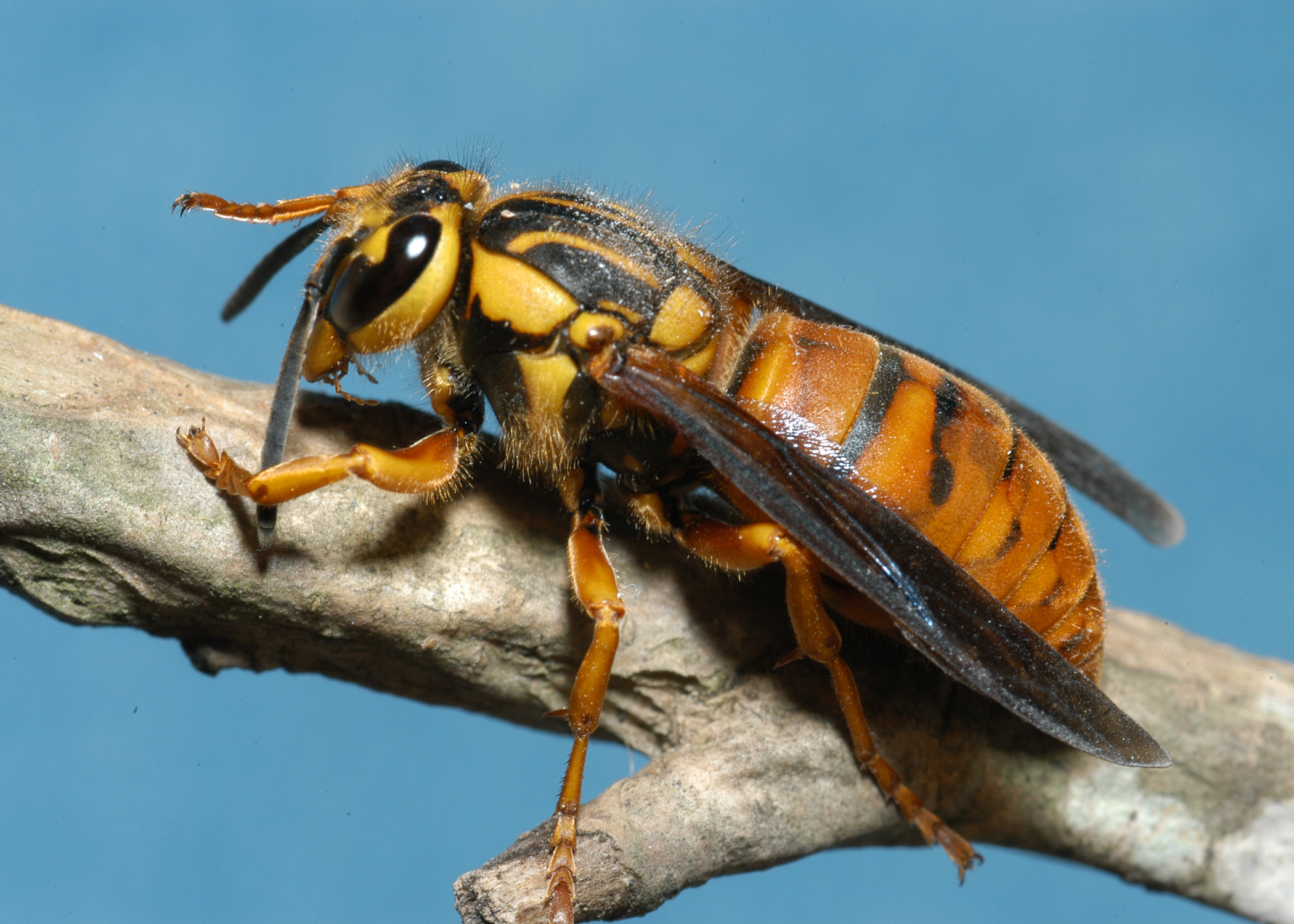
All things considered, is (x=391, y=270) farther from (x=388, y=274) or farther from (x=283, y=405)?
(x=283, y=405)

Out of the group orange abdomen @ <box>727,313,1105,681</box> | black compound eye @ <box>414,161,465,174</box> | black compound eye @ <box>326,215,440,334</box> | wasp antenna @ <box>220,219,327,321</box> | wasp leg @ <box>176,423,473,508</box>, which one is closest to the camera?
wasp leg @ <box>176,423,473,508</box>

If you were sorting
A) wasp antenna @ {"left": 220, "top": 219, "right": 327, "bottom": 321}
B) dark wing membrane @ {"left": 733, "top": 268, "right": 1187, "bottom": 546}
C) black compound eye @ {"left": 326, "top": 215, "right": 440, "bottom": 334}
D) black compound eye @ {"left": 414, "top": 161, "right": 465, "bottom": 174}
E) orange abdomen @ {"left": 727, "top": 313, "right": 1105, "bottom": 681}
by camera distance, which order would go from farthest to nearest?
1. dark wing membrane @ {"left": 733, "top": 268, "right": 1187, "bottom": 546}
2. wasp antenna @ {"left": 220, "top": 219, "right": 327, "bottom": 321}
3. black compound eye @ {"left": 414, "top": 161, "right": 465, "bottom": 174}
4. orange abdomen @ {"left": 727, "top": 313, "right": 1105, "bottom": 681}
5. black compound eye @ {"left": 326, "top": 215, "right": 440, "bottom": 334}

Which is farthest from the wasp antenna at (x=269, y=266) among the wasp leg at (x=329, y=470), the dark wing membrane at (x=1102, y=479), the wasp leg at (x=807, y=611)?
the dark wing membrane at (x=1102, y=479)

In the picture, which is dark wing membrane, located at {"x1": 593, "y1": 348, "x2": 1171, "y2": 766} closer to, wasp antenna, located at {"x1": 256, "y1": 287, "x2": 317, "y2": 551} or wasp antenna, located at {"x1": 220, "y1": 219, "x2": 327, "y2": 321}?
wasp antenna, located at {"x1": 256, "y1": 287, "x2": 317, "y2": 551}

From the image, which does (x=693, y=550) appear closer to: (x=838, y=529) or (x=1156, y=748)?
(x=838, y=529)

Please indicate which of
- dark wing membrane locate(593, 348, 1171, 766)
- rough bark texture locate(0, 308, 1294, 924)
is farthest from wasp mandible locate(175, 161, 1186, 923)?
rough bark texture locate(0, 308, 1294, 924)

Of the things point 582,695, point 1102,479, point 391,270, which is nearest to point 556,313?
point 391,270

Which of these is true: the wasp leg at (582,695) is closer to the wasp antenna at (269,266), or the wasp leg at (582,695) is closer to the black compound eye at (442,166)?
the black compound eye at (442,166)

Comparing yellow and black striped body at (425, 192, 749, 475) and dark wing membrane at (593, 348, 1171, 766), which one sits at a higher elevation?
yellow and black striped body at (425, 192, 749, 475)
